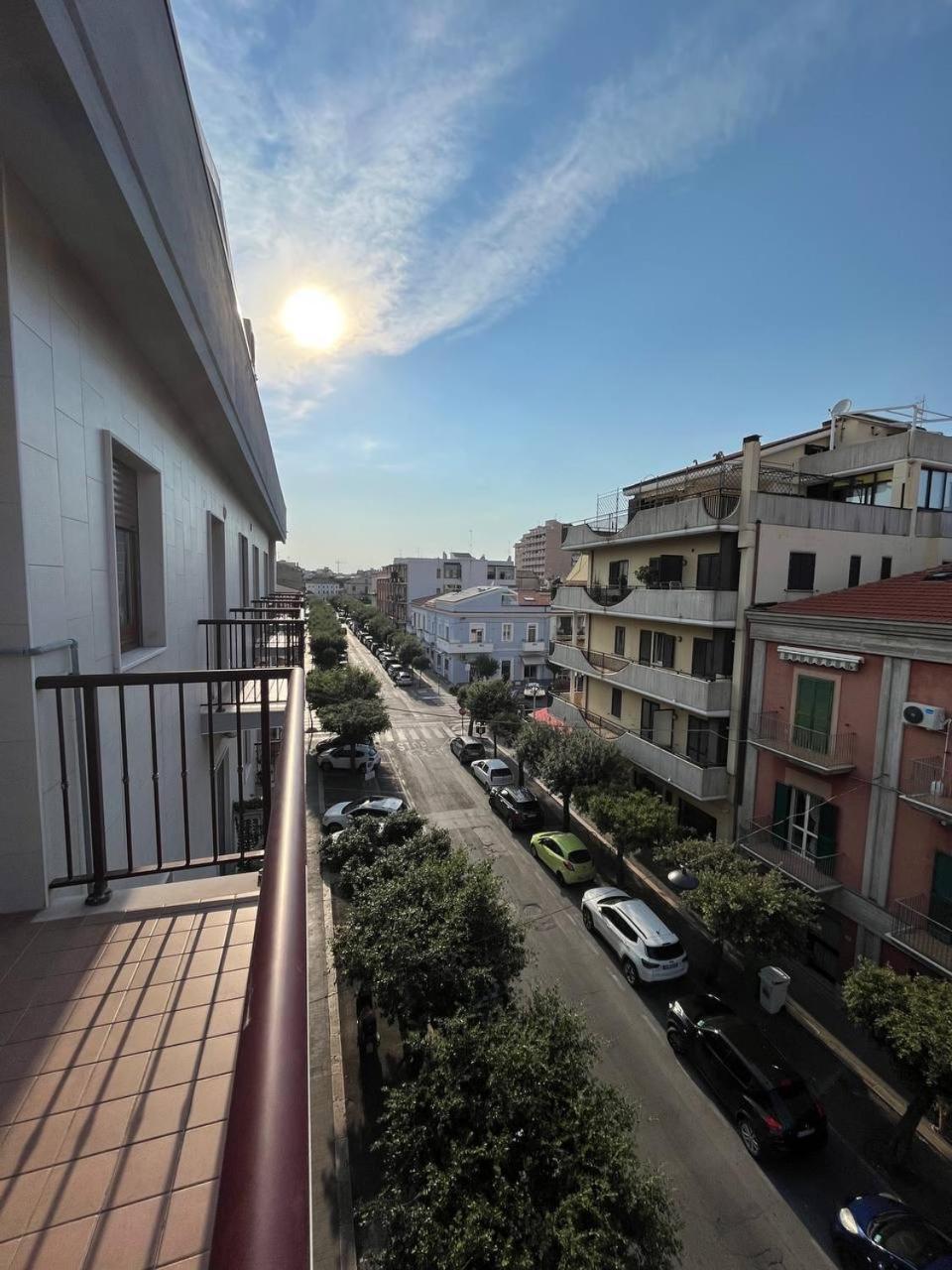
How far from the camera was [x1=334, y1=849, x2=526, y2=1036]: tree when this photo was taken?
723 centimetres

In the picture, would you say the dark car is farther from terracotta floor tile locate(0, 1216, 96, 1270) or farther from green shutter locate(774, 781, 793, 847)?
terracotta floor tile locate(0, 1216, 96, 1270)

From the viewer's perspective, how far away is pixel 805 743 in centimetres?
1132

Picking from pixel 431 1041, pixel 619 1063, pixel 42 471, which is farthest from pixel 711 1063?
pixel 42 471

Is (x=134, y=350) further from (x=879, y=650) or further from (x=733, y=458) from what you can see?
(x=733, y=458)

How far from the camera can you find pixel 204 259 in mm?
4113

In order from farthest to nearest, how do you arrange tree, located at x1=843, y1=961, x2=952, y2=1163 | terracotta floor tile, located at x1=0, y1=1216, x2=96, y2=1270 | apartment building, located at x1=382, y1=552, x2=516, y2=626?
→ 1. apartment building, located at x1=382, y1=552, x2=516, y2=626
2. tree, located at x1=843, y1=961, x2=952, y2=1163
3. terracotta floor tile, located at x1=0, y1=1216, x2=96, y2=1270

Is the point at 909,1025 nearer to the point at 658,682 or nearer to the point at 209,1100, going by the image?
the point at 209,1100

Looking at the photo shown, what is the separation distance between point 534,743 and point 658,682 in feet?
14.0

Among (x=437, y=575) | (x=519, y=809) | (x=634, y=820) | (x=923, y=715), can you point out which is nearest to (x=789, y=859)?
(x=634, y=820)

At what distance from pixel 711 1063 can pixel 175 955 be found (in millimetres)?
9004

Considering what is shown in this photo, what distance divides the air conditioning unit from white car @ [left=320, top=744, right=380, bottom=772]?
17.3 m

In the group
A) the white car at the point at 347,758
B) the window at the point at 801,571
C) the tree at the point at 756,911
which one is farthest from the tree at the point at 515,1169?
the white car at the point at 347,758

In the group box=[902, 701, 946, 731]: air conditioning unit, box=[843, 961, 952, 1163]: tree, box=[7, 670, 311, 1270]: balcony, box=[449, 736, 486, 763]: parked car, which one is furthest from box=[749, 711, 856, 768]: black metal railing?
box=[449, 736, 486, 763]: parked car

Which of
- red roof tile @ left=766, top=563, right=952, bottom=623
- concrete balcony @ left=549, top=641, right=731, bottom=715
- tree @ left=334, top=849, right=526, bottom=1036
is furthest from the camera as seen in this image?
concrete balcony @ left=549, top=641, right=731, bottom=715
